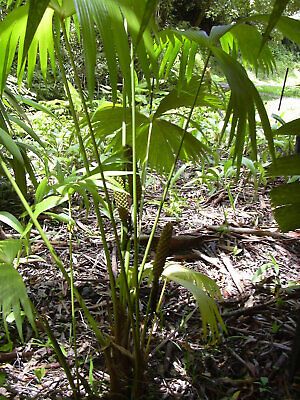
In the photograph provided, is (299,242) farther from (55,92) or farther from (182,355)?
(55,92)

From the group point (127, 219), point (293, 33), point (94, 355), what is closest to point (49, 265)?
point (94, 355)

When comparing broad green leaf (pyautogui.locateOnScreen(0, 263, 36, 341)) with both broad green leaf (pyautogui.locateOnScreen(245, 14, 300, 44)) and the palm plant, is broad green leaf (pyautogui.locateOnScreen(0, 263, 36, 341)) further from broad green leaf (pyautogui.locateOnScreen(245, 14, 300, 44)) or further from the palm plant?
broad green leaf (pyautogui.locateOnScreen(245, 14, 300, 44))

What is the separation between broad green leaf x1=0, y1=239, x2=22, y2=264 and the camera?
28.3 inches

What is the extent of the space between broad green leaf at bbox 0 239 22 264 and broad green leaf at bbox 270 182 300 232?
51 centimetres

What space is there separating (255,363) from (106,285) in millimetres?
462

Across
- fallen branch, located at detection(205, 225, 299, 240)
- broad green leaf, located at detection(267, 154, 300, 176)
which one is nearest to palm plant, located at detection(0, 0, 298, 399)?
Answer: broad green leaf, located at detection(267, 154, 300, 176)

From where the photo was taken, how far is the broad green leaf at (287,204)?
0.85 m

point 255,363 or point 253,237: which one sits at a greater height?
point 253,237

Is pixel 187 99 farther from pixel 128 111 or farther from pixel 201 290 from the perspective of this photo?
pixel 201 290

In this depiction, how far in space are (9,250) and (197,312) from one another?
54cm

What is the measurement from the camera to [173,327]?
102 centimetres

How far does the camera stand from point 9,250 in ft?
2.43

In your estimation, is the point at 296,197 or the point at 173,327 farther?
the point at 173,327

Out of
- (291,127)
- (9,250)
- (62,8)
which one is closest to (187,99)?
(291,127)
